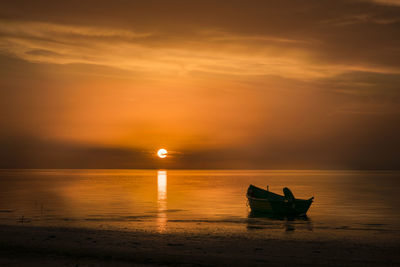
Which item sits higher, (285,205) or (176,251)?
(285,205)

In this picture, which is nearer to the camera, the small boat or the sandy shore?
the sandy shore

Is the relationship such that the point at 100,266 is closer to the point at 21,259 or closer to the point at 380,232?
the point at 21,259

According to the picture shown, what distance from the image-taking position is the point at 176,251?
2308 centimetres

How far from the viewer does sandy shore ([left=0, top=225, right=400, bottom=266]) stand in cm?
2033

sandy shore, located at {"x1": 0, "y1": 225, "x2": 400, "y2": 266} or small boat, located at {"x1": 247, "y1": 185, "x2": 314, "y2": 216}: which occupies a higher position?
small boat, located at {"x1": 247, "y1": 185, "x2": 314, "y2": 216}

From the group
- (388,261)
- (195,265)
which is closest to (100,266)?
(195,265)

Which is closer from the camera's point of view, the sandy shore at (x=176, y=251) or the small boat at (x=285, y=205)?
the sandy shore at (x=176, y=251)

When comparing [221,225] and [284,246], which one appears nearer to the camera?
[284,246]

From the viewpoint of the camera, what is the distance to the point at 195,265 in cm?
1953

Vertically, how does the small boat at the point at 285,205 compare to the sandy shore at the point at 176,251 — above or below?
above

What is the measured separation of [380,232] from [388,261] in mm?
16039

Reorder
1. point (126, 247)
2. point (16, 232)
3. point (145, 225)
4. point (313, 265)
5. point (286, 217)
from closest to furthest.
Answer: point (313, 265), point (126, 247), point (16, 232), point (145, 225), point (286, 217)

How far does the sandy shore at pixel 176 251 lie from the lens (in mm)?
20328

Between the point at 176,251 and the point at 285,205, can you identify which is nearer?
the point at 176,251
